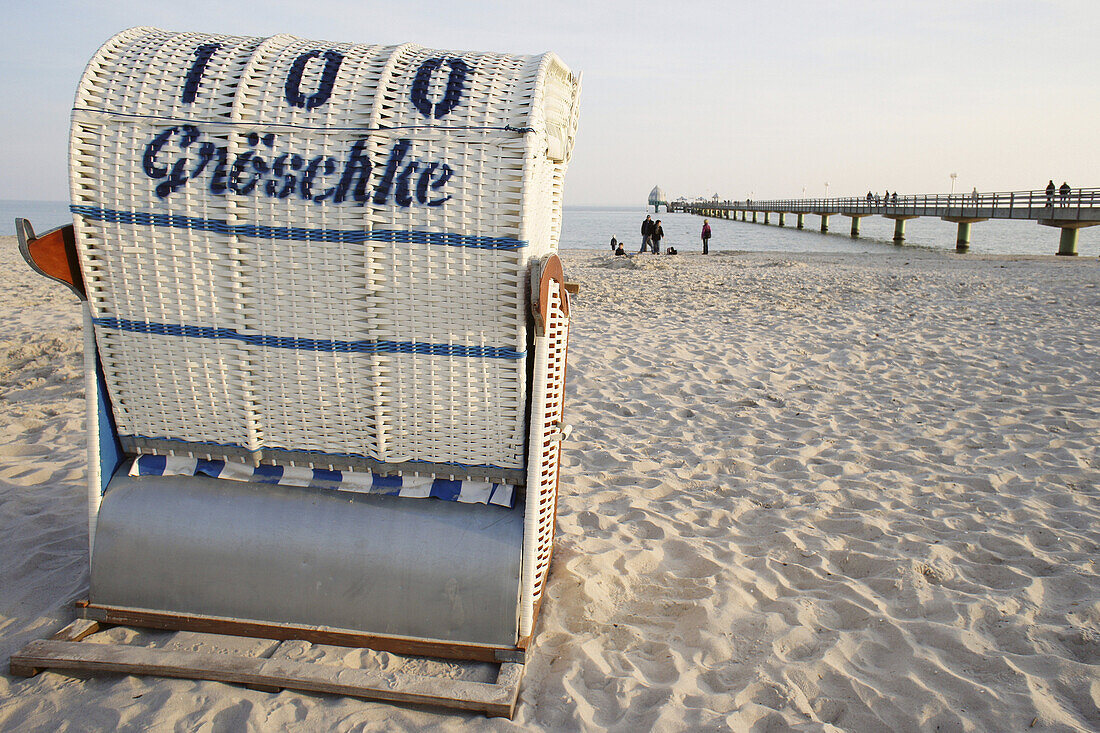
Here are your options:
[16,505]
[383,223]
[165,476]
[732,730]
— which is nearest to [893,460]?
[732,730]

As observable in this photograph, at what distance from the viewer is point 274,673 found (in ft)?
7.07

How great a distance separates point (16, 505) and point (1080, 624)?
479 centimetres

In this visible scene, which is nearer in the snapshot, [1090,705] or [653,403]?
[1090,705]

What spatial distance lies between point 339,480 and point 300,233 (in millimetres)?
891

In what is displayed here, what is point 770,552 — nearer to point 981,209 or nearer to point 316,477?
point 316,477

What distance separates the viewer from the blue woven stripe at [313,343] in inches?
88.4

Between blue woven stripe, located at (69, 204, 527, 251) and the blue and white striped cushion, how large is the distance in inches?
33.5

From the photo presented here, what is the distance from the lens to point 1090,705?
2.12 metres

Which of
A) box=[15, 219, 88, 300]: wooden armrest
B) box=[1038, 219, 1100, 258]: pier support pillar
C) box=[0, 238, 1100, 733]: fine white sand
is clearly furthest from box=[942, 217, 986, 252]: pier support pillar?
box=[15, 219, 88, 300]: wooden armrest

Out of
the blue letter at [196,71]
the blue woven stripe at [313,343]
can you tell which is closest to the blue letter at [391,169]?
the blue woven stripe at [313,343]

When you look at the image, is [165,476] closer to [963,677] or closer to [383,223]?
[383,223]

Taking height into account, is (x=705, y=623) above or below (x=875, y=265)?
below

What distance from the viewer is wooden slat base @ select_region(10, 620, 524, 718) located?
210 cm

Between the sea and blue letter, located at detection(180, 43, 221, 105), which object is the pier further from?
blue letter, located at detection(180, 43, 221, 105)
